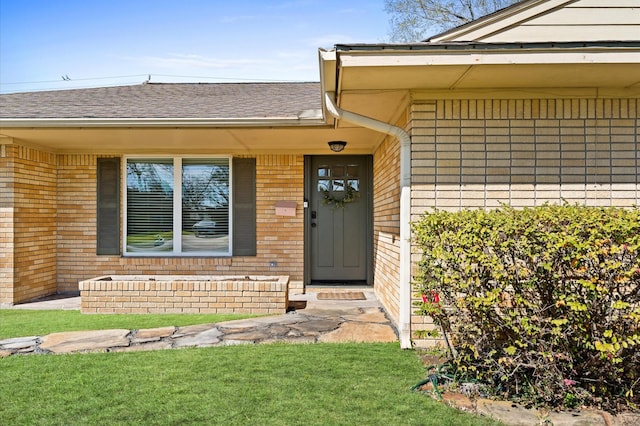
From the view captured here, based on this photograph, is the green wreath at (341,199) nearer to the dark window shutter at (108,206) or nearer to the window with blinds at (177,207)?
the window with blinds at (177,207)

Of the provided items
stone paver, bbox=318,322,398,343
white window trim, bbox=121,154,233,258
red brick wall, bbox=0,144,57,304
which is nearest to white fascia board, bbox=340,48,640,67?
stone paver, bbox=318,322,398,343

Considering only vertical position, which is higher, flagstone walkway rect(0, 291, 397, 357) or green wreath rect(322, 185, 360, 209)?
green wreath rect(322, 185, 360, 209)

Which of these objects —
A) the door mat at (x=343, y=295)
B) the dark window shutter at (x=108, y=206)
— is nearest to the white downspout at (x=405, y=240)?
the door mat at (x=343, y=295)

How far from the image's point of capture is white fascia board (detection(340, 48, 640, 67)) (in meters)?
3.64

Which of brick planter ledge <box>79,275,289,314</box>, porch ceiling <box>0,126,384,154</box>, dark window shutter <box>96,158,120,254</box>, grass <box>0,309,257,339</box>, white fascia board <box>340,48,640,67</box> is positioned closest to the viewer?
white fascia board <box>340,48,640,67</box>

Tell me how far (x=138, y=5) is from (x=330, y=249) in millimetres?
8544

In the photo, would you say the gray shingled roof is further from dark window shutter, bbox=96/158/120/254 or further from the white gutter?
dark window shutter, bbox=96/158/120/254

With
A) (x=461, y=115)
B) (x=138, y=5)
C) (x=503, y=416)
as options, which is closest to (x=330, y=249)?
(x=461, y=115)

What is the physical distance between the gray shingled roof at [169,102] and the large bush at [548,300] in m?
3.37

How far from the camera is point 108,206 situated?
311 inches

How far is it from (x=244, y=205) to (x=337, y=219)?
158 centimetres

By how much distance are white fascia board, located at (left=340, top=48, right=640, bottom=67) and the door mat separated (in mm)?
4135

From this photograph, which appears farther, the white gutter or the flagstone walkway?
the white gutter

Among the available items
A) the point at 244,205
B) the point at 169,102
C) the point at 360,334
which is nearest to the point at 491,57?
the point at 360,334
